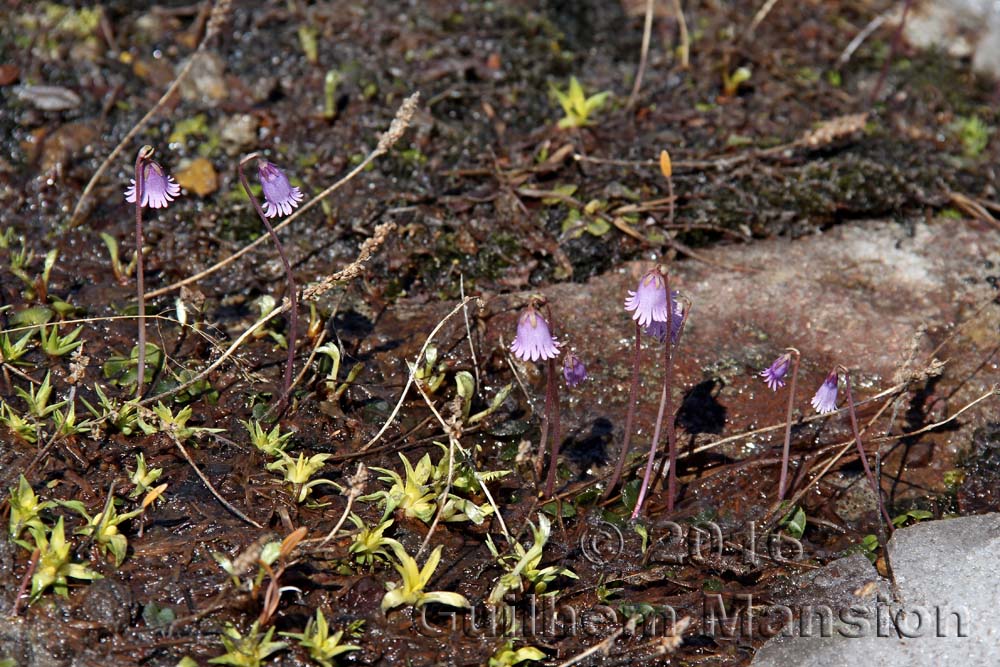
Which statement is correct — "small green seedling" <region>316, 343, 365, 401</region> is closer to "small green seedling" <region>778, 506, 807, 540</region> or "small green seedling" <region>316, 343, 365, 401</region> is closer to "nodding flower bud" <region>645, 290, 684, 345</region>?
"nodding flower bud" <region>645, 290, 684, 345</region>

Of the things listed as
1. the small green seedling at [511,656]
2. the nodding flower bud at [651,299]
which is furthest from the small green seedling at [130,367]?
the nodding flower bud at [651,299]

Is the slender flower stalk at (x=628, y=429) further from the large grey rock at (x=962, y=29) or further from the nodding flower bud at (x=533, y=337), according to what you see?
the large grey rock at (x=962, y=29)

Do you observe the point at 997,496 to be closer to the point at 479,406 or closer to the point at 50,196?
the point at 479,406

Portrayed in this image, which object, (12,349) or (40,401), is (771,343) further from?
(12,349)

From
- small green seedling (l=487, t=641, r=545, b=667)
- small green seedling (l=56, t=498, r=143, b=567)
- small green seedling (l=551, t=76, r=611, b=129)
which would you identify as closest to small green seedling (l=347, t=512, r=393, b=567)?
small green seedling (l=487, t=641, r=545, b=667)

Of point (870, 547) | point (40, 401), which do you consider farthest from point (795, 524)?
point (40, 401)

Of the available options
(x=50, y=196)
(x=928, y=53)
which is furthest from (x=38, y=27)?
(x=928, y=53)
